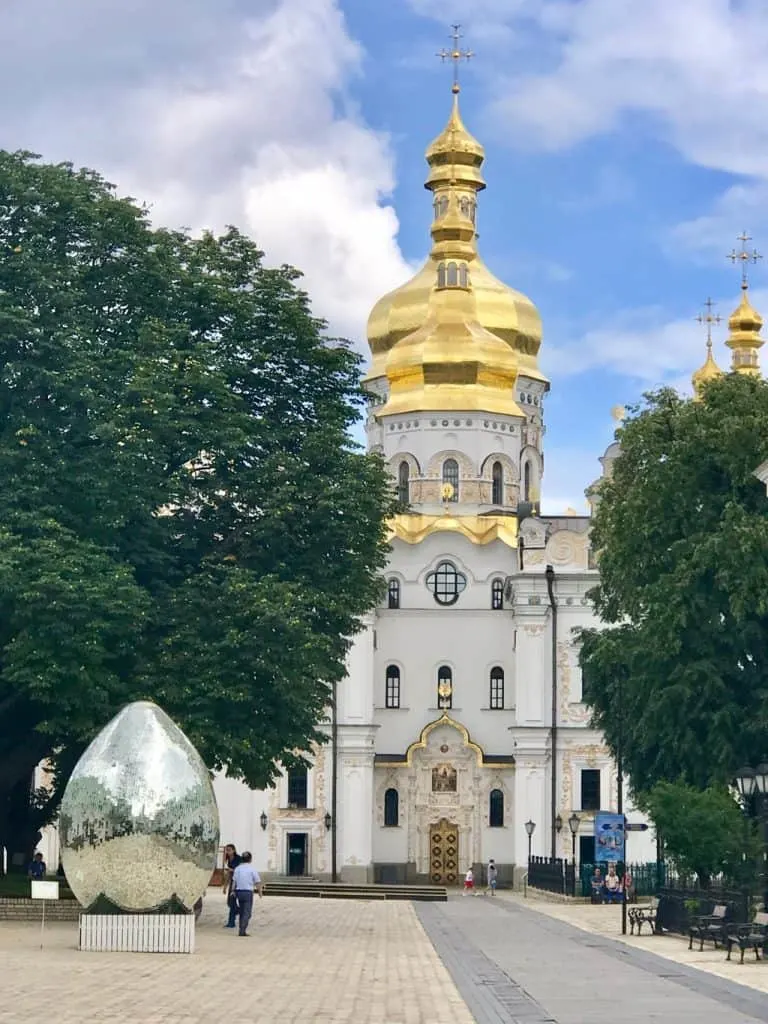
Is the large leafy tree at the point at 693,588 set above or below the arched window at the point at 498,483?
below

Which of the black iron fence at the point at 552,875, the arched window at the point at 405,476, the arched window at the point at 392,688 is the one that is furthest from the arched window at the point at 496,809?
the arched window at the point at 405,476

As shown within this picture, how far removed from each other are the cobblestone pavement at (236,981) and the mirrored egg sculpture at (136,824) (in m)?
0.93

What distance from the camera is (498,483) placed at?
77375 mm

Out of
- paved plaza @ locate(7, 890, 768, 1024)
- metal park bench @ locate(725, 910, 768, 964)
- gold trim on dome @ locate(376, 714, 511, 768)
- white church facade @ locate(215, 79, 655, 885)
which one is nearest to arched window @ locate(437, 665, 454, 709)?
white church facade @ locate(215, 79, 655, 885)

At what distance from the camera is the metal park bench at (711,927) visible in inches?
1122

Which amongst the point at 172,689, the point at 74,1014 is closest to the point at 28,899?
the point at 172,689

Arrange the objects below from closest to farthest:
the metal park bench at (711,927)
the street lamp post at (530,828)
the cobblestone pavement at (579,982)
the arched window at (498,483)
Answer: the cobblestone pavement at (579,982)
the metal park bench at (711,927)
the street lamp post at (530,828)
the arched window at (498,483)

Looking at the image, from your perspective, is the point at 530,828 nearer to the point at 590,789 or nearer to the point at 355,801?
the point at 590,789

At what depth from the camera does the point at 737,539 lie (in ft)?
130

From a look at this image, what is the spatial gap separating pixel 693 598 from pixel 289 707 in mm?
9405

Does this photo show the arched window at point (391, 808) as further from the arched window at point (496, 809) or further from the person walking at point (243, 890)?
A: the person walking at point (243, 890)

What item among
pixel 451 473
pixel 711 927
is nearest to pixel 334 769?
pixel 451 473

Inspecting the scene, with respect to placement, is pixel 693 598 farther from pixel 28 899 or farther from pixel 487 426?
pixel 487 426

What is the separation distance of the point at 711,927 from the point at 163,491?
11.6 metres
